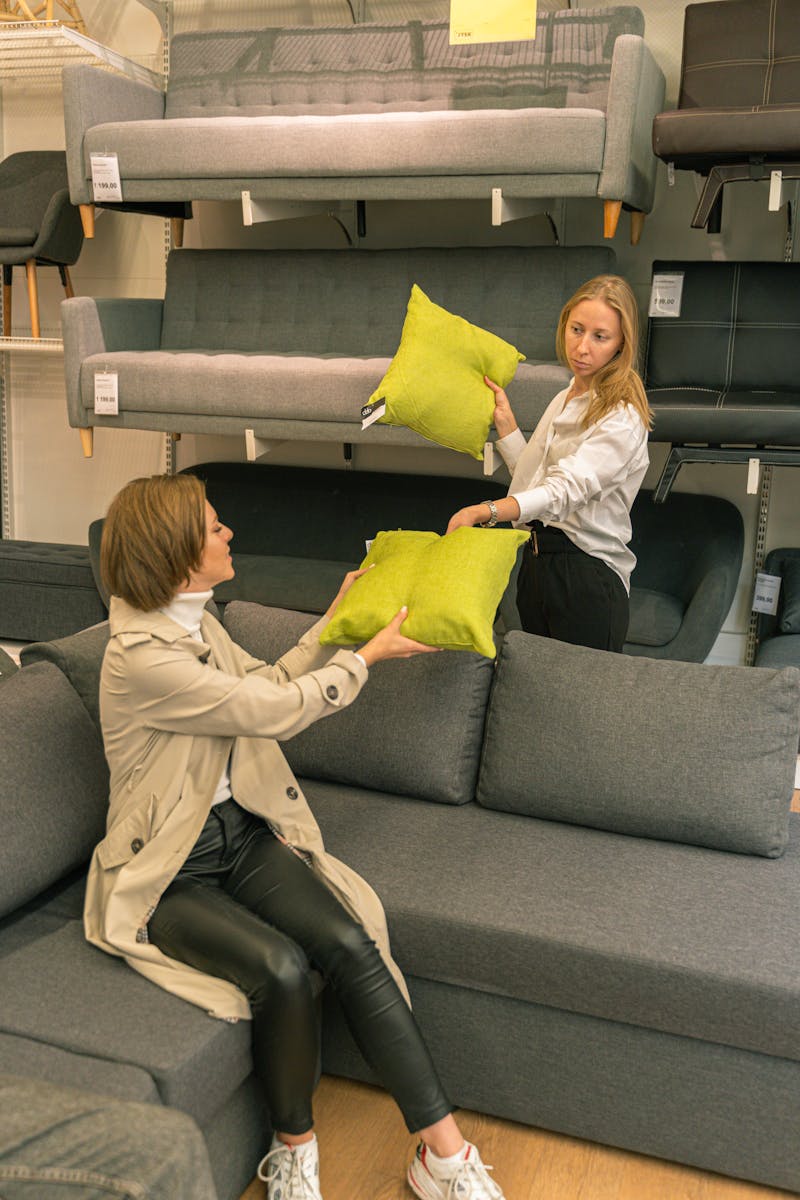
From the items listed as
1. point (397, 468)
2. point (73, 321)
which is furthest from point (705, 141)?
point (73, 321)

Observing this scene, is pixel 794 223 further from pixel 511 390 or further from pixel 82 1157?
pixel 82 1157

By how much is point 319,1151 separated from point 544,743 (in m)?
0.84

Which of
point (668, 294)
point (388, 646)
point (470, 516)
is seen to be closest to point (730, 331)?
point (668, 294)

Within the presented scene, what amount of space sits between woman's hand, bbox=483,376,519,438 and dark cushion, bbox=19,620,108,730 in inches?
46.0

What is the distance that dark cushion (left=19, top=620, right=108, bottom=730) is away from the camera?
2.19 metres

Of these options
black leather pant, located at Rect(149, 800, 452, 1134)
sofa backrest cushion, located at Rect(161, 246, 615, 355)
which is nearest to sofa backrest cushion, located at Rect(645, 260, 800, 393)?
sofa backrest cushion, located at Rect(161, 246, 615, 355)

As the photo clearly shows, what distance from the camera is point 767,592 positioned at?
3.77m

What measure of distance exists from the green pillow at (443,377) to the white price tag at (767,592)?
4.44ft

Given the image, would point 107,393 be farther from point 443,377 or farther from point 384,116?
point 443,377

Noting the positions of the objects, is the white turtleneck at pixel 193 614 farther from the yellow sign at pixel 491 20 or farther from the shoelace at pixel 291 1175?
the yellow sign at pixel 491 20

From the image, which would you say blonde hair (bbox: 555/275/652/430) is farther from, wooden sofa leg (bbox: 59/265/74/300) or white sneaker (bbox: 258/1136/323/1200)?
wooden sofa leg (bbox: 59/265/74/300)

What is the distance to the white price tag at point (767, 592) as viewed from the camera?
12.3ft

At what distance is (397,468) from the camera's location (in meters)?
4.34

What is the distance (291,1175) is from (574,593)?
52.1 inches
